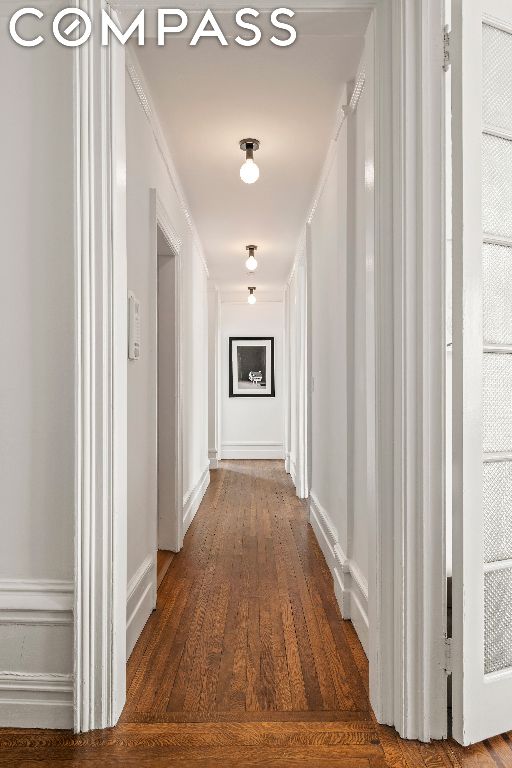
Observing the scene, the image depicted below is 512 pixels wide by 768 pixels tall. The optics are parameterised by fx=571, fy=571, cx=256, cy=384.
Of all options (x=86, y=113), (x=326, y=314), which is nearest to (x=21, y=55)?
(x=86, y=113)

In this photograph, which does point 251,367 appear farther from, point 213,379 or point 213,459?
point 213,459

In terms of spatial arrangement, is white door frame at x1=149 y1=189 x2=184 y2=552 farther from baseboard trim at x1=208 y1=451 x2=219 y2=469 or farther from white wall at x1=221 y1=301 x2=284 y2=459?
white wall at x1=221 y1=301 x2=284 y2=459

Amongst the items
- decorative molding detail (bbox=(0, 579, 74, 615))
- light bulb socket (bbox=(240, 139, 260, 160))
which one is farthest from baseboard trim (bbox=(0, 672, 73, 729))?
light bulb socket (bbox=(240, 139, 260, 160))

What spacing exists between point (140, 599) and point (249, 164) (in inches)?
87.9

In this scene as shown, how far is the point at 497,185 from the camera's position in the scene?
5.63ft

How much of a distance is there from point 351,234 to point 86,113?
139cm

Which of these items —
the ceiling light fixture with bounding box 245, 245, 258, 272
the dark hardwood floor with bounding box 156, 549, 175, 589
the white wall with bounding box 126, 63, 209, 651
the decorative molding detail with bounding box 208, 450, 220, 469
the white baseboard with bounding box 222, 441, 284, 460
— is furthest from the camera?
the white baseboard with bounding box 222, 441, 284, 460

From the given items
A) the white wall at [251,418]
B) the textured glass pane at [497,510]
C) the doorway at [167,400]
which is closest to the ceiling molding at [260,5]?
the textured glass pane at [497,510]

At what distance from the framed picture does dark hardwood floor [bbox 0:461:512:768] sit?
5.10 metres

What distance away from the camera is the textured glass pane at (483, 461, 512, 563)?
170 centimetres

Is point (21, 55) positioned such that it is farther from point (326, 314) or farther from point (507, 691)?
point (507, 691)

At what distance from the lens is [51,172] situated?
1.83 meters

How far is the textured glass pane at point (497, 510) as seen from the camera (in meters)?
1.70

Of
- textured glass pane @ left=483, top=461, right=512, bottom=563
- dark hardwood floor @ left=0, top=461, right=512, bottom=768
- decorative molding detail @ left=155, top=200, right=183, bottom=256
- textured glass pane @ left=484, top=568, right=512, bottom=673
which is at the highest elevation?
decorative molding detail @ left=155, top=200, right=183, bottom=256
